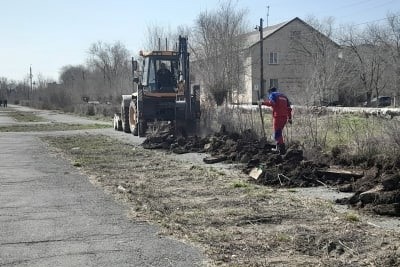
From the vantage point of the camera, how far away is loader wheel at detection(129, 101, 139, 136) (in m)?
24.8

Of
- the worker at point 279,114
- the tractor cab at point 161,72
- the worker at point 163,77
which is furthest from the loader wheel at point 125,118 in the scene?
the worker at point 279,114

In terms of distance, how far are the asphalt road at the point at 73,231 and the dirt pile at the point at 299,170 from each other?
348 cm

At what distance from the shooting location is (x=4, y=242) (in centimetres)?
681

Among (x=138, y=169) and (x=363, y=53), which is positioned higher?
(x=363, y=53)

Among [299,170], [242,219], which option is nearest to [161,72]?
[299,170]

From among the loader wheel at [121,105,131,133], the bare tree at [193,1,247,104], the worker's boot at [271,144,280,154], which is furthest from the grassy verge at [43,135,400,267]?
the bare tree at [193,1,247,104]

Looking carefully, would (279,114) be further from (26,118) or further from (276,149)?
(26,118)

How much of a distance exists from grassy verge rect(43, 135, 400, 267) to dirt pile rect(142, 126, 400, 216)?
0.58 meters

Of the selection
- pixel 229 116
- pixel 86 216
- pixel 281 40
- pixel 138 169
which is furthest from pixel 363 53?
pixel 86 216

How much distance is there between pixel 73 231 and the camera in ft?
24.1

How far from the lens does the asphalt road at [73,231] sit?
19.9 feet

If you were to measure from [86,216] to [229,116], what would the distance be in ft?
39.5

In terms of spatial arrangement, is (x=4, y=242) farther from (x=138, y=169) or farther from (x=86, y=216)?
(x=138, y=169)

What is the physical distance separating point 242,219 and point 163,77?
16.6 m
